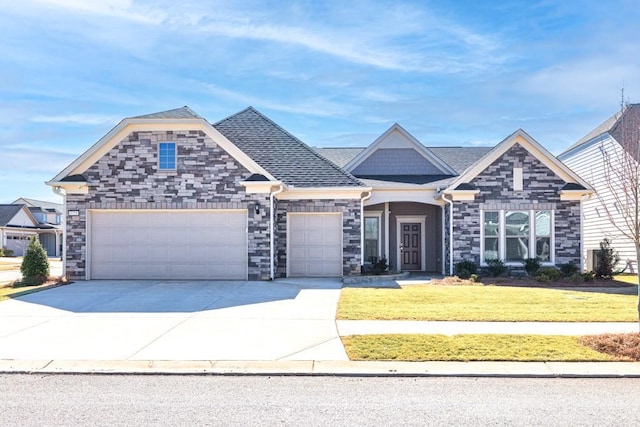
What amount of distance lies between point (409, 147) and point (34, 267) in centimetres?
1481

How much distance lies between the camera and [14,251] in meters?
51.4

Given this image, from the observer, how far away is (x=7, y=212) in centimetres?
5159

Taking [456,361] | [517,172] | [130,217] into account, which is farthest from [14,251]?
[456,361]

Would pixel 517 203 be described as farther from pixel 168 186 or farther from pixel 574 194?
pixel 168 186

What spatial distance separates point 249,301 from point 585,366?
7.93 meters

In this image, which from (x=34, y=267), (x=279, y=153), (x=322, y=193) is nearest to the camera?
(x=34, y=267)

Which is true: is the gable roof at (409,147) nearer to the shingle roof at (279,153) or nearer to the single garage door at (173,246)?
the shingle roof at (279,153)

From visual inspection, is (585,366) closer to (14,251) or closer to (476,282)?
(476,282)

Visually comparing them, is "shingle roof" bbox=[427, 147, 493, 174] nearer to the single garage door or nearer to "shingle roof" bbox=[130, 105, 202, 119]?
the single garage door

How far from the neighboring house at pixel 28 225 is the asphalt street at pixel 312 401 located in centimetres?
4566

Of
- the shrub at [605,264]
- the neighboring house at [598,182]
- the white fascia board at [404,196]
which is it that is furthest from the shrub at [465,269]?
the neighboring house at [598,182]

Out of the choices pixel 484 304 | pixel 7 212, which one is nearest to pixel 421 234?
pixel 484 304

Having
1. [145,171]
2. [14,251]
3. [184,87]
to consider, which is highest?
[184,87]

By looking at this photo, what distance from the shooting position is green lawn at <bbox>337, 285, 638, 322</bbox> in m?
11.3
